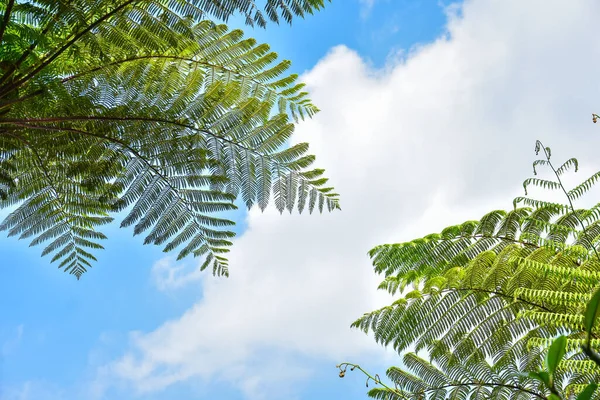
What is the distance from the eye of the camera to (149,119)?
7.09 ft

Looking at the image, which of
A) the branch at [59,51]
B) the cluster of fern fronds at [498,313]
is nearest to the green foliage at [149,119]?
the branch at [59,51]

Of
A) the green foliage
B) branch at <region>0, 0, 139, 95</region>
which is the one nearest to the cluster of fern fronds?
the green foliage

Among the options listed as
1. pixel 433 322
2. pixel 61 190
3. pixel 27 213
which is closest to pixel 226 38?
pixel 61 190

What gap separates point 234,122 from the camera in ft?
7.35

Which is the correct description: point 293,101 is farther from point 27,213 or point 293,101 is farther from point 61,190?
point 27,213

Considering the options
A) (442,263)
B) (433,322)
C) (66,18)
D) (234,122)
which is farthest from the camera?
(442,263)

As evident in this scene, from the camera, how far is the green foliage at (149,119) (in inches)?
77.2

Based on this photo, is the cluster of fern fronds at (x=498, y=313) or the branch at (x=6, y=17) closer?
the branch at (x=6, y=17)

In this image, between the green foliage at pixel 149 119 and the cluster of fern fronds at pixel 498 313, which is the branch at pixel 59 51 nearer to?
the green foliage at pixel 149 119

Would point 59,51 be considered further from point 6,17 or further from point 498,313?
point 498,313

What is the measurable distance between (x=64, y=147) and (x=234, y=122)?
2.28 ft

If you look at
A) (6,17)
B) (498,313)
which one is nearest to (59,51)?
(6,17)

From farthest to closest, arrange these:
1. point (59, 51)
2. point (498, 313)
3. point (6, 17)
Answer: point (498, 313), point (59, 51), point (6, 17)

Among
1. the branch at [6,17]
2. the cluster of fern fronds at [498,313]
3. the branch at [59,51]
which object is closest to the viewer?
the branch at [6,17]
